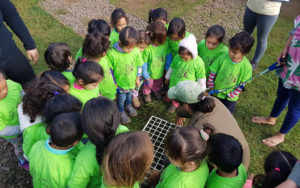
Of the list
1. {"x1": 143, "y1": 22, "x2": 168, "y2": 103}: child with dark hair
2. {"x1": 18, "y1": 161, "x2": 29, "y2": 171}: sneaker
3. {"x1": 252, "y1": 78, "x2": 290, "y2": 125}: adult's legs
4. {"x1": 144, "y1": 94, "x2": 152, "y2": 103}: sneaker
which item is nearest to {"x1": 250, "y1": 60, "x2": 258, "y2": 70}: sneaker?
{"x1": 252, "y1": 78, "x2": 290, "y2": 125}: adult's legs

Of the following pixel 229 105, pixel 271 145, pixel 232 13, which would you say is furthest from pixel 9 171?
pixel 232 13

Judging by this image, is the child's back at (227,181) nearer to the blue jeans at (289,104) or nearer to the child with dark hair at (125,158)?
the child with dark hair at (125,158)

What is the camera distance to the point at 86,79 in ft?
7.98

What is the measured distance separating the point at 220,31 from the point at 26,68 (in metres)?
2.64

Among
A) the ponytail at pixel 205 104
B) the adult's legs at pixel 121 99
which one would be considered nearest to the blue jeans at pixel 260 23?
the ponytail at pixel 205 104

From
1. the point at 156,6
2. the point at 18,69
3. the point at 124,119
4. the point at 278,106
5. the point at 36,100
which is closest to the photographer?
the point at 36,100

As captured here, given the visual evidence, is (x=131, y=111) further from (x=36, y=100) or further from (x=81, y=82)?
(x=36, y=100)

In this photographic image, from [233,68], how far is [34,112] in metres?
2.43

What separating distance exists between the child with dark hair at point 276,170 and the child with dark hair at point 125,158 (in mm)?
807

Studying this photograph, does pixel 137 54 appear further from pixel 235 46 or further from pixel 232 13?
pixel 232 13

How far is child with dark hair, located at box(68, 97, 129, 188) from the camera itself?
1.67 meters

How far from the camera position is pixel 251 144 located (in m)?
3.35

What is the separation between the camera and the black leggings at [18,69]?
8.19 feet

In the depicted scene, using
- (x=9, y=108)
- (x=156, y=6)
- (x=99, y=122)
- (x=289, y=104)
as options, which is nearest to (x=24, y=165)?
(x=9, y=108)
